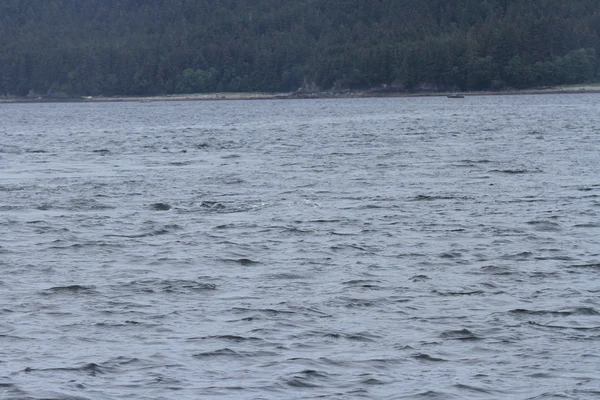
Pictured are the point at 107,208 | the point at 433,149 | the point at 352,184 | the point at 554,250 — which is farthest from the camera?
the point at 433,149

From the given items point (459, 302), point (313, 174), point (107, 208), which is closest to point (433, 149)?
point (313, 174)

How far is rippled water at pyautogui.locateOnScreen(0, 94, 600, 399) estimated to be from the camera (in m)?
13.8

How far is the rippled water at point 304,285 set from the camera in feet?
45.2

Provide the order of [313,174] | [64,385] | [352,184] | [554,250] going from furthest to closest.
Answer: [313,174]
[352,184]
[554,250]
[64,385]

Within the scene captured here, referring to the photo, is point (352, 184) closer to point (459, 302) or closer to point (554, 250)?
point (554, 250)

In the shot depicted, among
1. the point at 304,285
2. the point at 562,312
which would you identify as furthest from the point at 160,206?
the point at 562,312

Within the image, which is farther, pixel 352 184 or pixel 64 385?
pixel 352 184

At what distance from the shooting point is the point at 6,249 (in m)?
23.3

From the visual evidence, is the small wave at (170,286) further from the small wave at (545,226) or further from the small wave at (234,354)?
the small wave at (545,226)

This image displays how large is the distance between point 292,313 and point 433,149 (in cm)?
3616

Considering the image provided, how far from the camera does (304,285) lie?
1898 centimetres

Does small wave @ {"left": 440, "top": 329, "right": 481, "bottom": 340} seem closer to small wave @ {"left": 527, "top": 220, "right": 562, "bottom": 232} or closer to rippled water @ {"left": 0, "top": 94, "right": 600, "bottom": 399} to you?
rippled water @ {"left": 0, "top": 94, "right": 600, "bottom": 399}

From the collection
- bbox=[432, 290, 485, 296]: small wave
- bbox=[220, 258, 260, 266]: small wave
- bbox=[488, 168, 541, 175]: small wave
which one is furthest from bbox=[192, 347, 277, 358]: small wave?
bbox=[488, 168, 541, 175]: small wave

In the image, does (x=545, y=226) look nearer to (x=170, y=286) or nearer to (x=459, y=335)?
(x=170, y=286)
